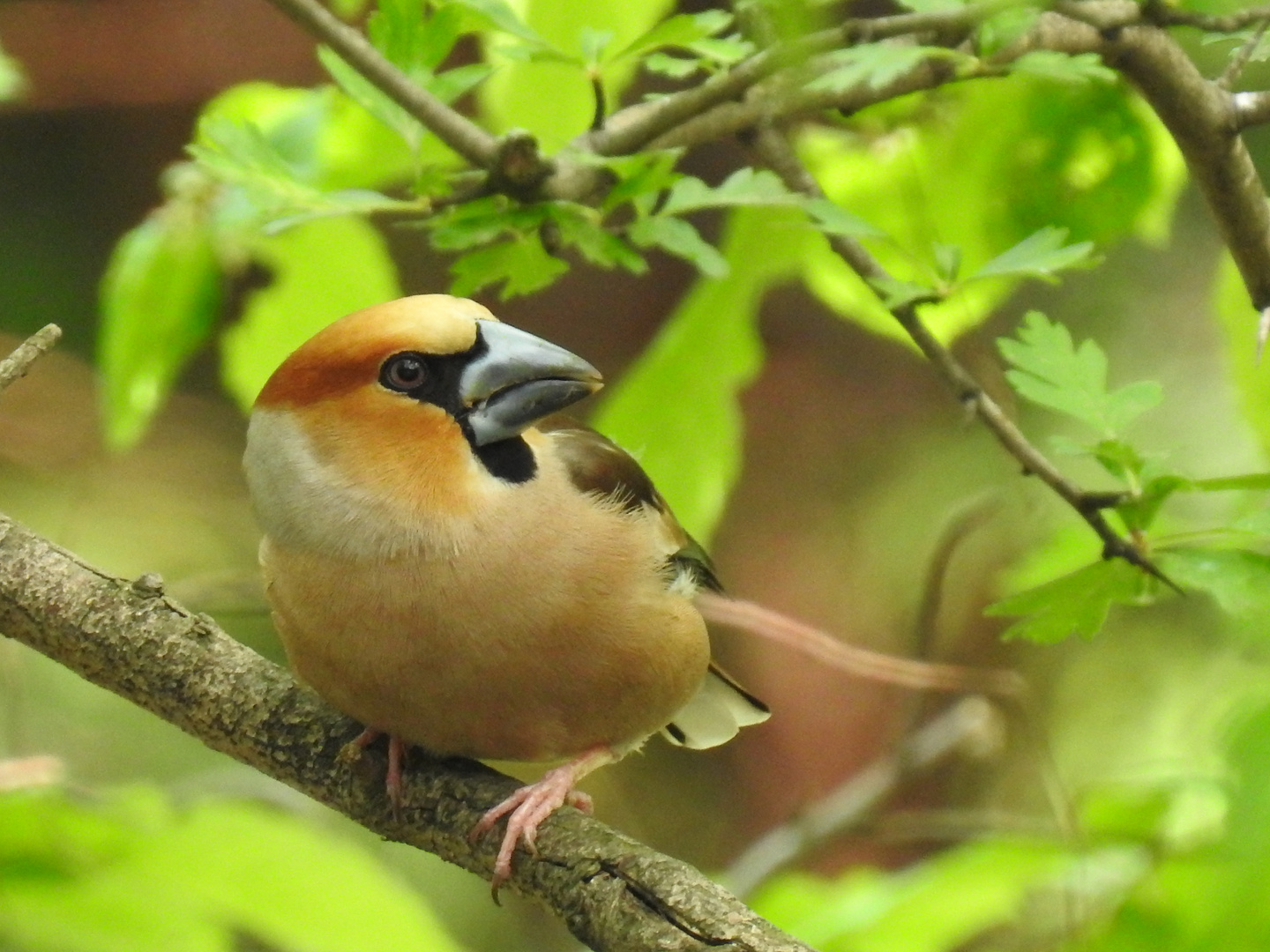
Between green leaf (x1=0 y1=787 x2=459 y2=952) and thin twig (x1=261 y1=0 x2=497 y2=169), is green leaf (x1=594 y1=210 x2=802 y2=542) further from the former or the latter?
green leaf (x1=0 y1=787 x2=459 y2=952)

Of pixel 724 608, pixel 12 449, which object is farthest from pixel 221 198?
pixel 12 449

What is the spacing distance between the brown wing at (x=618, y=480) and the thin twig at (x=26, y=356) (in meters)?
0.70

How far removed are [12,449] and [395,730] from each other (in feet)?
5.79

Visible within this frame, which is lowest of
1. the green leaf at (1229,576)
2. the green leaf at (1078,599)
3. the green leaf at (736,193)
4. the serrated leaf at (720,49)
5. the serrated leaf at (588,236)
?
the green leaf at (1078,599)

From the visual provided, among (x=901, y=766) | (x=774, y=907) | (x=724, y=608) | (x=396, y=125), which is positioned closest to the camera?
(x=396, y=125)

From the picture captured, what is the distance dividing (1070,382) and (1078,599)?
9.4 inches

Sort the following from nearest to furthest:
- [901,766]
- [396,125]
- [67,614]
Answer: [396,125]
[67,614]
[901,766]

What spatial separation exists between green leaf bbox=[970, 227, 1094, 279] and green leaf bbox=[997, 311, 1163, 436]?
0.08 m

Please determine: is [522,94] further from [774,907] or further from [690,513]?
[774,907]

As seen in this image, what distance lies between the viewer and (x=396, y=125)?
168cm

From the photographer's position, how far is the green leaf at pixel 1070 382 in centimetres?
152

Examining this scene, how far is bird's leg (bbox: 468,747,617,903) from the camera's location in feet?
5.38

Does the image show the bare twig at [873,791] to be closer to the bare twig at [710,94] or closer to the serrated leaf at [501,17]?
the bare twig at [710,94]

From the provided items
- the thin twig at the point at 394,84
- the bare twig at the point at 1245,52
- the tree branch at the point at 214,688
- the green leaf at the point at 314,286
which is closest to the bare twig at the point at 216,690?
the tree branch at the point at 214,688
